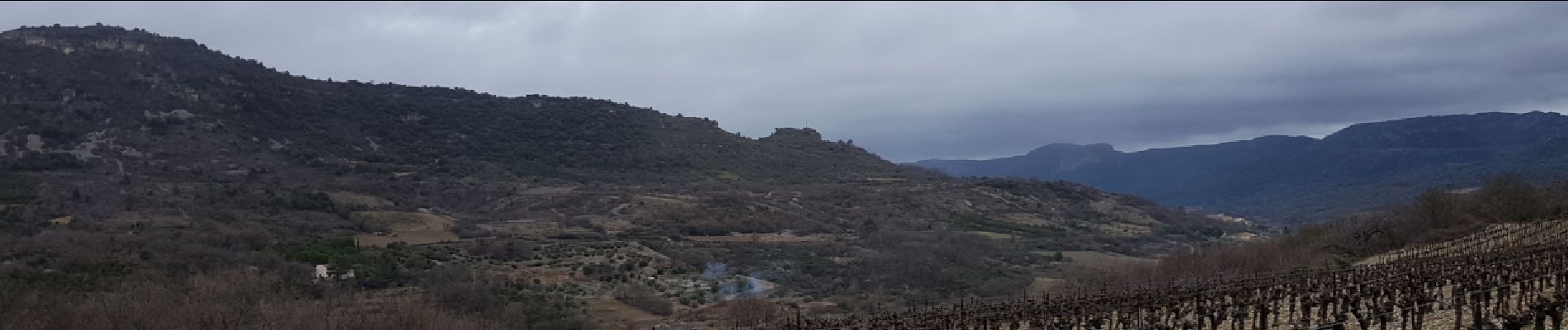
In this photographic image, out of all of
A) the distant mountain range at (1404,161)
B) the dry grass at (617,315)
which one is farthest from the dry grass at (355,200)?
the distant mountain range at (1404,161)

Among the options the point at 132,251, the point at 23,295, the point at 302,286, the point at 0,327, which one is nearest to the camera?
the point at 0,327

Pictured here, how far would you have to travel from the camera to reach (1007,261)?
56.5 m

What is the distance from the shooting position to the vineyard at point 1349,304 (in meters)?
14.0

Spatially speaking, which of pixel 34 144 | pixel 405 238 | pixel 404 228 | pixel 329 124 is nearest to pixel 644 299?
pixel 405 238

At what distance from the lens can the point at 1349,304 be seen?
666 inches

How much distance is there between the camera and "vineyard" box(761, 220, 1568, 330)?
46.0 ft

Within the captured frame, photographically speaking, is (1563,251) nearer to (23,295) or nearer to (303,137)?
(23,295)

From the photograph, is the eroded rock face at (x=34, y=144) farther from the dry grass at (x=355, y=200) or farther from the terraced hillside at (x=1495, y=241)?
the terraced hillside at (x=1495, y=241)

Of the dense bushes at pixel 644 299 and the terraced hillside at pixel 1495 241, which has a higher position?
the terraced hillside at pixel 1495 241

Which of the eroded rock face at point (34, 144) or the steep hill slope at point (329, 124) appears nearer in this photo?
the eroded rock face at point (34, 144)

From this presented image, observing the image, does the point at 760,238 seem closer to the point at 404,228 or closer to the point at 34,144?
the point at 404,228

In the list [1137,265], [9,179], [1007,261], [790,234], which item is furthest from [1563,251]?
[9,179]

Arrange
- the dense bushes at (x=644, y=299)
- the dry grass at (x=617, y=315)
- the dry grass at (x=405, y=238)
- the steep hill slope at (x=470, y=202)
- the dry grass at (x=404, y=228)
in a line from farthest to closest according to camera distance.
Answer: the dry grass at (x=404, y=228) → the dry grass at (x=405, y=238) → the steep hill slope at (x=470, y=202) → the dense bushes at (x=644, y=299) → the dry grass at (x=617, y=315)

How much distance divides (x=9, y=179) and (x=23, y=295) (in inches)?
1567
